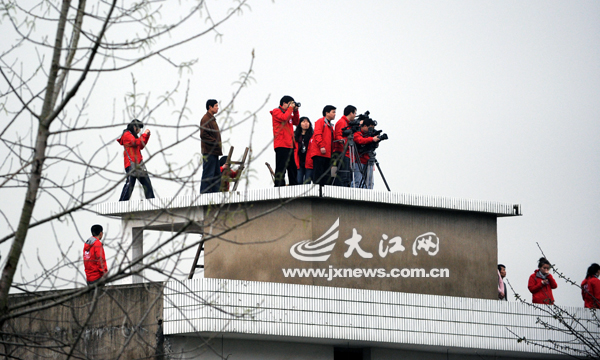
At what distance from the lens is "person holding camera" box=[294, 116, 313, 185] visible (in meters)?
16.4

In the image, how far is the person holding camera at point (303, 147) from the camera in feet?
53.8

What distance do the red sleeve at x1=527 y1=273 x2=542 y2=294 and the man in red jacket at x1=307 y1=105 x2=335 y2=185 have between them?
4273mm

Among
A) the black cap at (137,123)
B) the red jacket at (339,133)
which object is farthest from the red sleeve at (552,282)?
the black cap at (137,123)

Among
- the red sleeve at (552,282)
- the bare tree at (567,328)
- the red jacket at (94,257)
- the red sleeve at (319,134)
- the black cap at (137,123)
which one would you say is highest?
the red sleeve at (319,134)

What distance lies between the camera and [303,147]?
16688mm

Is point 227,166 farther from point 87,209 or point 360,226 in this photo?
point 360,226

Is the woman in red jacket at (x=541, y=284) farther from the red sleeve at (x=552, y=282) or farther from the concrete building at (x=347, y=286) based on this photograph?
the concrete building at (x=347, y=286)

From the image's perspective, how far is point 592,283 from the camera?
51.3ft

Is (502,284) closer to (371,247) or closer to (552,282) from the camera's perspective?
(552,282)

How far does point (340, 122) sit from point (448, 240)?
308 centimetres

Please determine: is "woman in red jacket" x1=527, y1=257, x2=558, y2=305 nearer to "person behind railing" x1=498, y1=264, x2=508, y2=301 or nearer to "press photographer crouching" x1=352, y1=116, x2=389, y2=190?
"person behind railing" x1=498, y1=264, x2=508, y2=301

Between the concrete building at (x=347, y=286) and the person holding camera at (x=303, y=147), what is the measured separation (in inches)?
50.2

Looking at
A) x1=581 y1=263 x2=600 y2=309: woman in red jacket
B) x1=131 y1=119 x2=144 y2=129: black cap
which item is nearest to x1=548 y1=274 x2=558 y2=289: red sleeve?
x1=581 y1=263 x2=600 y2=309: woman in red jacket

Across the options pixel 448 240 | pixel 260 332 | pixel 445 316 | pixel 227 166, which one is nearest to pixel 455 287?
pixel 448 240
